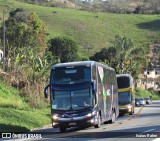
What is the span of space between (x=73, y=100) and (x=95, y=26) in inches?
4327

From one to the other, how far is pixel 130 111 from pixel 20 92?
31.6ft

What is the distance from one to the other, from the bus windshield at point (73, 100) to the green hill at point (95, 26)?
88.4 metres

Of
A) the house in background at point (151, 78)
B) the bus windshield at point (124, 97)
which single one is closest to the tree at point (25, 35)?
the bus windshield at point (124, 97)

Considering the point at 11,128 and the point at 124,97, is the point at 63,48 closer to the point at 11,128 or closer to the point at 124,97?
the point at 124,97

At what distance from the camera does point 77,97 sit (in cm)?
2592

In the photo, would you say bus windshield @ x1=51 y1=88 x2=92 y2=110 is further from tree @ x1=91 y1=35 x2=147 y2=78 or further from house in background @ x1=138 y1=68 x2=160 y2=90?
house in background @ x1=138 y1=68 x2=160 y2=90

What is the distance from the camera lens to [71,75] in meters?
26.1

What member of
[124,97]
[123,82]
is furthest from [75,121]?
[123,82]

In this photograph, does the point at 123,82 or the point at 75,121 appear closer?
the point at 75,121

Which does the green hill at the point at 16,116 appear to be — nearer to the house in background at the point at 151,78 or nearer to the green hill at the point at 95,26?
the green hill at the point at 95,26

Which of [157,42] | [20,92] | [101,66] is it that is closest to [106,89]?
[101,66]

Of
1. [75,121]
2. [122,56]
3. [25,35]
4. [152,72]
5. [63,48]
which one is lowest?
[152,72]

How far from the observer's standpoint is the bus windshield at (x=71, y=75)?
26.1 m

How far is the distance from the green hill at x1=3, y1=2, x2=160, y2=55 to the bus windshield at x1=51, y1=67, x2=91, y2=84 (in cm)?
8794
